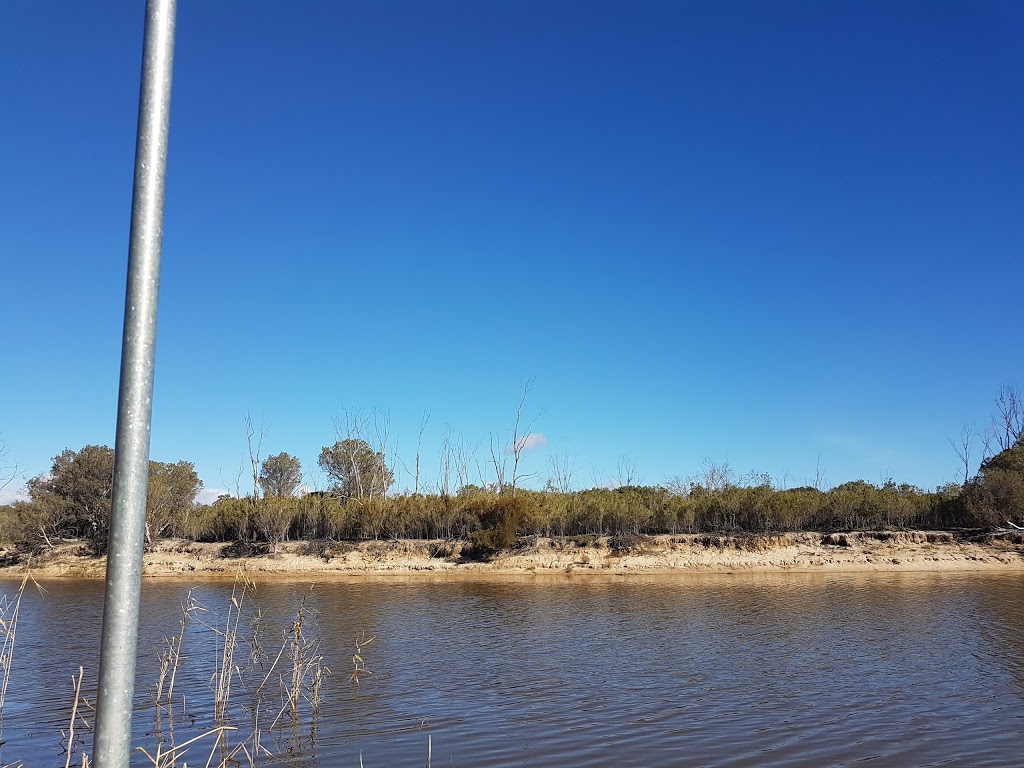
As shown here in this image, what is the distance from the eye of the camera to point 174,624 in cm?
1883

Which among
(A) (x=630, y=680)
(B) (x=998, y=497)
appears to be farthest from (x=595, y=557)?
(A) (x=630, y=680)

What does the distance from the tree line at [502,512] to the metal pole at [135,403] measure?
3279 centimetres

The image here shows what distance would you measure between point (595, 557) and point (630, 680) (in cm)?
2190

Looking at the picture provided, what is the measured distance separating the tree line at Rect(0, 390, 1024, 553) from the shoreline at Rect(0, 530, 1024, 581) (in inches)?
48.4

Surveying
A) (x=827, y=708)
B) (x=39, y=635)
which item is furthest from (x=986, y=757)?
(x=39, y=635)

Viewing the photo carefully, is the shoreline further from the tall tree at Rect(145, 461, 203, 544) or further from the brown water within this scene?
the brown water

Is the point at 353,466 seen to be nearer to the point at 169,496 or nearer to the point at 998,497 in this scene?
the point at 169,496

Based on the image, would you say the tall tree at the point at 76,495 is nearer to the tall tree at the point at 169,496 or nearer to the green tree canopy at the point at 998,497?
the tall tree at the point at 169,496

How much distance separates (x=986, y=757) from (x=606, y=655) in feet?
23.2

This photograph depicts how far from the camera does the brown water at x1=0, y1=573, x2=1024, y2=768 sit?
847 cm

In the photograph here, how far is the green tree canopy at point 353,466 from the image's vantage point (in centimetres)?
5269

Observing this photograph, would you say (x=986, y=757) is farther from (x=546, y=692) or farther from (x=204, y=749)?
(x=204, y=749)

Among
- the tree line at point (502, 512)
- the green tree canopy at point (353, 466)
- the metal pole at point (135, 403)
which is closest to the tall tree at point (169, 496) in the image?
the tree line at point (502, 512)

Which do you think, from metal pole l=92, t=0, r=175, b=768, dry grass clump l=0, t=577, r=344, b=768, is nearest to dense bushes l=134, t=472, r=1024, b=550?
dry grass clump l=0, t=577, r=344, b=768
